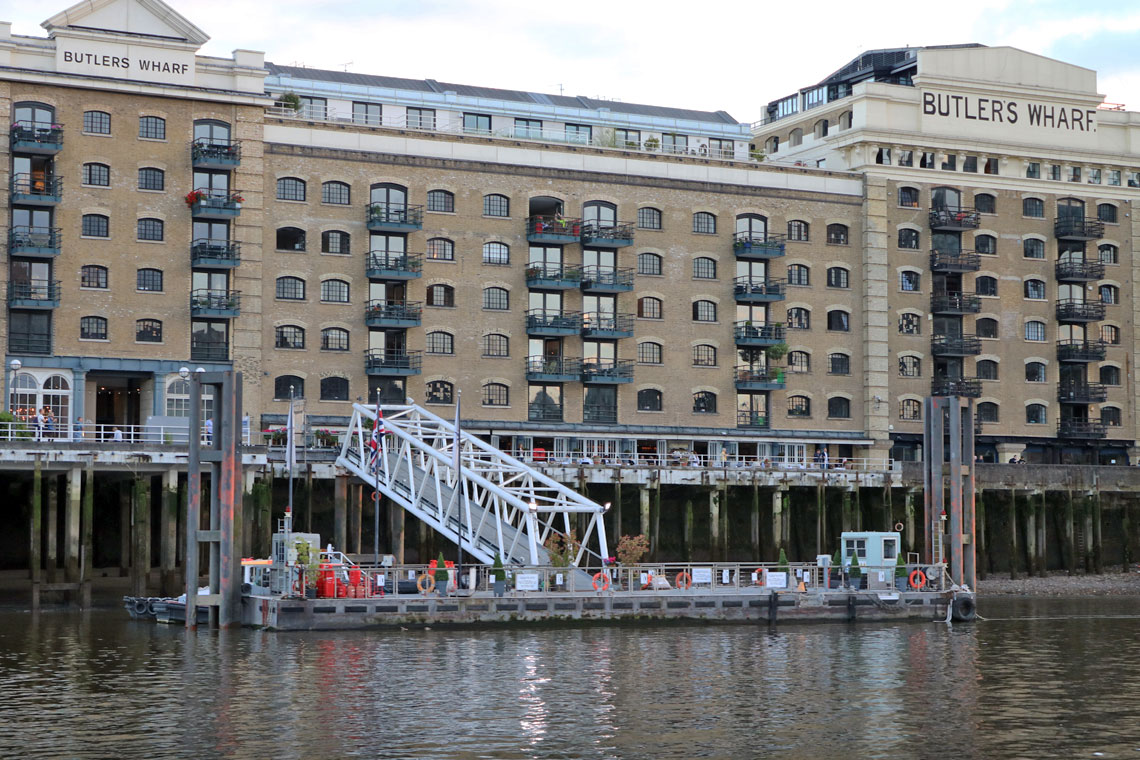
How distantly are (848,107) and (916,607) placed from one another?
144 feet

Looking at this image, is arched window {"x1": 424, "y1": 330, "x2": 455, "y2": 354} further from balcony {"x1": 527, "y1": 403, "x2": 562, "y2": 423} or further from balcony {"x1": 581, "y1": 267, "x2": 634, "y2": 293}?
balcony {"x1": 581, "y1": 267, "x2": 634, "y2": 293}

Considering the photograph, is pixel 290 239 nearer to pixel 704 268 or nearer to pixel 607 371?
pixel 607 371

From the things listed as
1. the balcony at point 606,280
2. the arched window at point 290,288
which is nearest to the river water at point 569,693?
the arched window at point 290,288

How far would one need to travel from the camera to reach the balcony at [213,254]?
7812 centimetres

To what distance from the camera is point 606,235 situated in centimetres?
8719

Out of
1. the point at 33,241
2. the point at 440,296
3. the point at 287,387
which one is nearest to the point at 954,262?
the point at 440,296

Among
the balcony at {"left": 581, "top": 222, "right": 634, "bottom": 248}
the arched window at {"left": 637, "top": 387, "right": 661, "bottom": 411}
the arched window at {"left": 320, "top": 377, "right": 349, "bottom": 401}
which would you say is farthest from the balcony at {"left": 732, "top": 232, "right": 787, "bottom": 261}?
the arched window at {"left": 320, "top": 377, "right": 349, "bottom": 401}

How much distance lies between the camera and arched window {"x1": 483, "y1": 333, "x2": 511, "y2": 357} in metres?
84.9

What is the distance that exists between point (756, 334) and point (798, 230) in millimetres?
6798

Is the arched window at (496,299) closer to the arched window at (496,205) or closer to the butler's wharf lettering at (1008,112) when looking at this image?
the arched window at (496,205)

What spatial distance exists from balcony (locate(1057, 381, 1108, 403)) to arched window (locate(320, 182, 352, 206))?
140 ft

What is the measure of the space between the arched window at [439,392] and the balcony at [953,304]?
28.4 meters

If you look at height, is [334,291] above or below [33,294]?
above

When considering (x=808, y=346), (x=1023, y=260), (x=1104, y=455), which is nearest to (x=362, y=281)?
(x=808, y=346)
